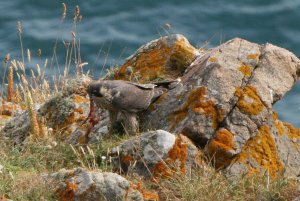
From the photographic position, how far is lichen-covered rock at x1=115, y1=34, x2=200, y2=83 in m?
11.0

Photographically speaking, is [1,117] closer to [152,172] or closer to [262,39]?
[152,172]

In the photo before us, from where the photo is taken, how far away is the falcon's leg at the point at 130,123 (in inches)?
398

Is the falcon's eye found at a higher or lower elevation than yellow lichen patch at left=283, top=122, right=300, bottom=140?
higher

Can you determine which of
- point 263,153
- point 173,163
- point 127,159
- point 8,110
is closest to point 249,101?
point 263,153

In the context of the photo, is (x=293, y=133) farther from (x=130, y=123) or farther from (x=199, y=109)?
(x=130, y=123)

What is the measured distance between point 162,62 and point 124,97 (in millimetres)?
1131

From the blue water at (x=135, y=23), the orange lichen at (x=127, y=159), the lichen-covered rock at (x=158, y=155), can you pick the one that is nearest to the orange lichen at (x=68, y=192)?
the lichen-covered rock at (x=158, y=155)

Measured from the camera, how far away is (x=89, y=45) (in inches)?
1046

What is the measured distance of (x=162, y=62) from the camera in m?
11.0

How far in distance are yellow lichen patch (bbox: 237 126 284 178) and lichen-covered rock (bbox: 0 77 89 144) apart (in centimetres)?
199

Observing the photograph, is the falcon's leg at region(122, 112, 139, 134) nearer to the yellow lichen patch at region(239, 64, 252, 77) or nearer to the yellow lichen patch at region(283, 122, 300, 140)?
the yellow lichen patch at region(239, 64, 252, 77)

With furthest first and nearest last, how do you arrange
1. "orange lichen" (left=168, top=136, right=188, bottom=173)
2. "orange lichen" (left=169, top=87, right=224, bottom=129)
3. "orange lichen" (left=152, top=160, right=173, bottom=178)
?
"orange lichen" (left=169, top=87, right=224, bottom=129) < "orange lichen" (left=168, top=136, right=188, bottom=173) < "orange lichen" (left=152, top=160, right=173, bottom=178)

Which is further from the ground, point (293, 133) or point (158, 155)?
point (158, 155)

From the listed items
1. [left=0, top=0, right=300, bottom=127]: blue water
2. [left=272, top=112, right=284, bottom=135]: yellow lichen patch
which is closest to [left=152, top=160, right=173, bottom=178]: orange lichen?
[left=272, top=112, right=284, bottom=135]: yellow lichen patch
